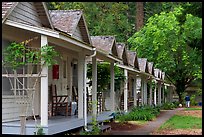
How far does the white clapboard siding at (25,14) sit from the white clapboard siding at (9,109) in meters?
2.29

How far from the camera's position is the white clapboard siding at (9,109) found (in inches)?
476

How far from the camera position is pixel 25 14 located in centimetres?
1208

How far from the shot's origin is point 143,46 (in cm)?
3850

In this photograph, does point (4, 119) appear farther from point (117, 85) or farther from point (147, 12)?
point (147, 12)

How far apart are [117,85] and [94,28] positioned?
1704 centimetres

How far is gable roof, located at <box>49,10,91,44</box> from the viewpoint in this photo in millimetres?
14844

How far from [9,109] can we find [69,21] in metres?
4.31

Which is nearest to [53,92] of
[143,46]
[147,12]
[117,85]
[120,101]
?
[117,85]

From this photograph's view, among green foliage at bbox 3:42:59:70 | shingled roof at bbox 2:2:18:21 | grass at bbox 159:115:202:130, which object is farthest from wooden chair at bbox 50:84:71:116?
shingled roof at bbox 2:2:18:21

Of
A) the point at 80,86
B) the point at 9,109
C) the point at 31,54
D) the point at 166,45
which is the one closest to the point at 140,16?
the point at 166,45

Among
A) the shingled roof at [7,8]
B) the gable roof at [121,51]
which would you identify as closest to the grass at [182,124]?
the gable roof at [121,51]

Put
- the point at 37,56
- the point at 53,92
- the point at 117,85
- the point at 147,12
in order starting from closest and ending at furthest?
the point at 37,56 → the point at 53,92 → the point at 117,85 → the point at 147,12

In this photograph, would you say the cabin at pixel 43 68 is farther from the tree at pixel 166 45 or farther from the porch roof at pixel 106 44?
the tree at pixel 166 45

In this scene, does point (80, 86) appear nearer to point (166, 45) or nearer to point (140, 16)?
point (166, 45)
